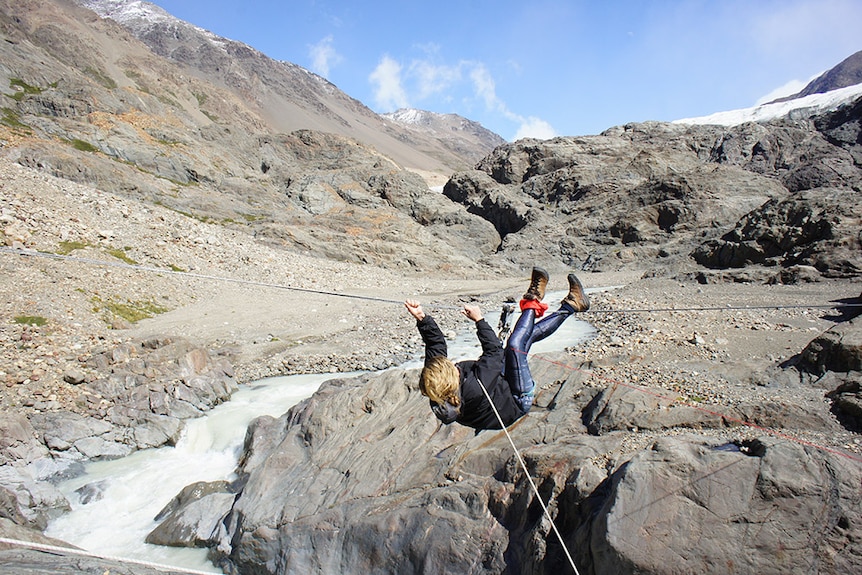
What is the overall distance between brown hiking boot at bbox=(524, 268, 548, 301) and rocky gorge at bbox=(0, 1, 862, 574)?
1.78m

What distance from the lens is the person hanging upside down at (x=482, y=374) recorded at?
451cm

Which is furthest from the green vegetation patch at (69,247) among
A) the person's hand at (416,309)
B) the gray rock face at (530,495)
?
the person's hand at (416,309)

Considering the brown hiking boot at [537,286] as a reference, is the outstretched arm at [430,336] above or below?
below

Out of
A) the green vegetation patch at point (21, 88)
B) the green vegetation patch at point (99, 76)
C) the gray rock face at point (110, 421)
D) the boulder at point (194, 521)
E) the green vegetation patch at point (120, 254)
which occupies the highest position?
the green vegetation patch at point (99, 76)

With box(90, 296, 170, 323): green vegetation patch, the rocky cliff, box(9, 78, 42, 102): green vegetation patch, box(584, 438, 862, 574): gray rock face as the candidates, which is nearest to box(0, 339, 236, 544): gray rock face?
the rocky cliff

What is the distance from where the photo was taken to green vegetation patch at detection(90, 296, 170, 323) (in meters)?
22.1

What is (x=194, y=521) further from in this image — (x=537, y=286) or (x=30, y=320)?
(x=30, y=320)

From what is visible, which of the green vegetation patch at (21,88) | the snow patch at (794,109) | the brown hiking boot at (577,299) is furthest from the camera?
the snow patch at (794,109)

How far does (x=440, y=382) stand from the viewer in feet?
14.6

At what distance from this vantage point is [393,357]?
19.1m

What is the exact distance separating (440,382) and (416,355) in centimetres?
1543

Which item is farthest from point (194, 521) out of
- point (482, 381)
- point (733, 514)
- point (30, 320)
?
point (30, 320)

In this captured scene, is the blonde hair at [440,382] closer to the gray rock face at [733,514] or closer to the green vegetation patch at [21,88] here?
the gray rock face at [733,514]

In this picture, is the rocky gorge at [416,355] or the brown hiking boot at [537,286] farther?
the brown hiking boot at [537,286]
